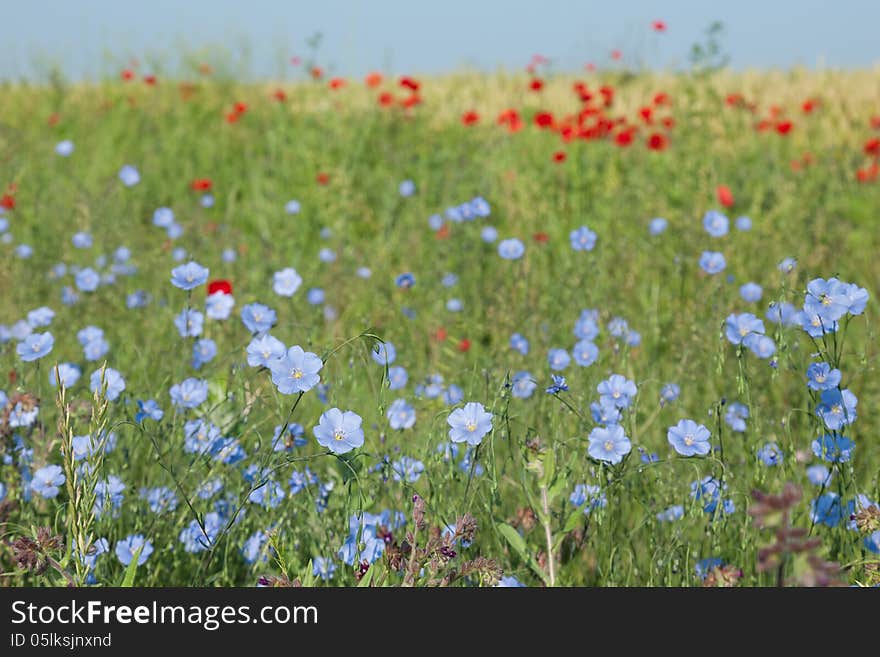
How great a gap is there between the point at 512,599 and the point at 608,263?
326 centimetres

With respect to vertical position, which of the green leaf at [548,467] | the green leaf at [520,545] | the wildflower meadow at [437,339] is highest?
the wildflower meadow at [437,339]

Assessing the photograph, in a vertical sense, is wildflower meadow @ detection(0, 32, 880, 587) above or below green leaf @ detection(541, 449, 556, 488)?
above

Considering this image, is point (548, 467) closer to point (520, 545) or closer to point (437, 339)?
point (520, 545)

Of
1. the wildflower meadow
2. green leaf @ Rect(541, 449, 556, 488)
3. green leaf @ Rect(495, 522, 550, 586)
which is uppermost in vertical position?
the wildflower meadow

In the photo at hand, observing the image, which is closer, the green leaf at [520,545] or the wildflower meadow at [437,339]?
the green leaf at [520,545]

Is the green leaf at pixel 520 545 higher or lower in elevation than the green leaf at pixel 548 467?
lower

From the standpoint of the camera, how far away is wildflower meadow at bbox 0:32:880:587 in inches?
69.7

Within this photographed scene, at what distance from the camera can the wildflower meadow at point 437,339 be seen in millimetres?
1771

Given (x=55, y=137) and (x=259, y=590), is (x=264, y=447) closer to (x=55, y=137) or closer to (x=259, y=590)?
(x=259, y=590)

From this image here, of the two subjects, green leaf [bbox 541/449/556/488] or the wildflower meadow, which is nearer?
green leaf [bbox 541/449/556/488]

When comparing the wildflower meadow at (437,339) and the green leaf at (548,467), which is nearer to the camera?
the green leaf at (548,467)

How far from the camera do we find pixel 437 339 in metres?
3.57

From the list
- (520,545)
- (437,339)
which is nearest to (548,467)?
(520,545)

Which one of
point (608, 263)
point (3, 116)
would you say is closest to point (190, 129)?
point (3, 116)
